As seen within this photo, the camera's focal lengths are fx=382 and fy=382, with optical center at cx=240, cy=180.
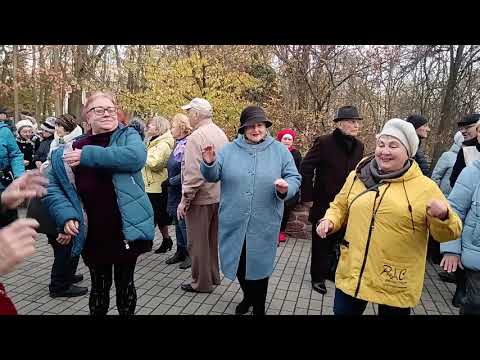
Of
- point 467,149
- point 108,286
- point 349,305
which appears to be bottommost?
point 108,286

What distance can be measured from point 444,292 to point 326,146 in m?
2.30

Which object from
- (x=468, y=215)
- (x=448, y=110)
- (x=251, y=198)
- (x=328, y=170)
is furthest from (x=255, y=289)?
(x=448, y=110)

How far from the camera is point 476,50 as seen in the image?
9641 mm

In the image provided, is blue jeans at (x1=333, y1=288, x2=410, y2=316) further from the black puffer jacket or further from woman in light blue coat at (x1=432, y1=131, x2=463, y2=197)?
the black puffer jacket

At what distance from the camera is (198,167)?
12.9 ft

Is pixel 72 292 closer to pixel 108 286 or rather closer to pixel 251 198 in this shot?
pixel 108 286

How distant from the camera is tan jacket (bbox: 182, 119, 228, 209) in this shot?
12.9 feet

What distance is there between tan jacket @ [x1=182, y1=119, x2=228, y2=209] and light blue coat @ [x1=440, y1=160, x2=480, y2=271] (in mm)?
2189

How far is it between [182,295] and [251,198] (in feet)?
5.53

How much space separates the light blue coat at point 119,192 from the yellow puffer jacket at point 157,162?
2.41 m

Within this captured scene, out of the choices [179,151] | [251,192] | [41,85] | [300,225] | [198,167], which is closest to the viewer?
[251,192]

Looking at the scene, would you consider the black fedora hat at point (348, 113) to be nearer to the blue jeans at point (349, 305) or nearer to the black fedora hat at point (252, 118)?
the black fedora hat at point (252, 118)
